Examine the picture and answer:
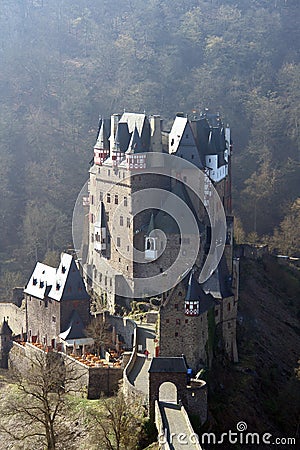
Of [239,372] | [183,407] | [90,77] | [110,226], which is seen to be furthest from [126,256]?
[90,77]

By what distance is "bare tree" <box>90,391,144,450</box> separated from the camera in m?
37.7

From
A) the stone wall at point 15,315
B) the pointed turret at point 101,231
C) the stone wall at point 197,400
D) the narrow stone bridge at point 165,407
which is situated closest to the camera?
the narrow stone bridge at point 165,407

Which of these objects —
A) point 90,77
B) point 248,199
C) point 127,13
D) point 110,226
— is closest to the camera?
point 110,226

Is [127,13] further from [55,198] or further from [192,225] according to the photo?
[192,225]

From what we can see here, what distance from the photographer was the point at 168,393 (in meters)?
37.8

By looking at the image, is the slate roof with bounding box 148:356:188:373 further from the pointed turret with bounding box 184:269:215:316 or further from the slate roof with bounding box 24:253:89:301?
the slate roof with bounding box 24:253:89:301

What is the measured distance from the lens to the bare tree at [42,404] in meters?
40.0

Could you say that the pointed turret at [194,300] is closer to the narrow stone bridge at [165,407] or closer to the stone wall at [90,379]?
the narrow stone bridge at [165,407]

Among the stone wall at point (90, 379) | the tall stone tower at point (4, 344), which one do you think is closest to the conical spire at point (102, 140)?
the tall stone tower at point (4, 344)

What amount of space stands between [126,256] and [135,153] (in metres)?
5.80

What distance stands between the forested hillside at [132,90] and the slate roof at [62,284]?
1736cm

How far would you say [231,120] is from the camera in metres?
94.6

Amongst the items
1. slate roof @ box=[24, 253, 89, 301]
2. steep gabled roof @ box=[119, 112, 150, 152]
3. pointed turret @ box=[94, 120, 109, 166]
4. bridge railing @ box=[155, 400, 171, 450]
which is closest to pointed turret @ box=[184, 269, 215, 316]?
bridge railing @ box=[155, 400, 171, 450]

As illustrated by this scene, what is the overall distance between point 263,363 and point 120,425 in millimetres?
12929
